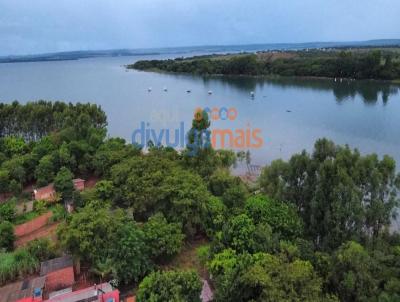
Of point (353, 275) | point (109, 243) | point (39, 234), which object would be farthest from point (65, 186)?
point (353, 275)

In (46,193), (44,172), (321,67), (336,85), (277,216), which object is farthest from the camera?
(321,67)

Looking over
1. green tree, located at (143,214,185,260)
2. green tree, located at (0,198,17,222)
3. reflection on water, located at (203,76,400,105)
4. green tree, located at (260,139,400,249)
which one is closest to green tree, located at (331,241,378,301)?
green tree, located at (260,139,400,249)

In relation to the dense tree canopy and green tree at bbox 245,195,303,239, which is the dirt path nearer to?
green tree at bbox 245,195,303,239

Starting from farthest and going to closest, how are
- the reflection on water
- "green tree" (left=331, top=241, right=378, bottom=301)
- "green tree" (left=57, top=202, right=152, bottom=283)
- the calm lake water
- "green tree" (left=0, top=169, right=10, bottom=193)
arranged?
1. the reflection on water
2. the calm lake water
3. "green tree" (left=0, top=169, right=10, bottom=193)
4. "green tree" (left=57, top=202, right=152, bottom=283)
5. "green tree" (left=331, top=241, right=378, bottom=301)

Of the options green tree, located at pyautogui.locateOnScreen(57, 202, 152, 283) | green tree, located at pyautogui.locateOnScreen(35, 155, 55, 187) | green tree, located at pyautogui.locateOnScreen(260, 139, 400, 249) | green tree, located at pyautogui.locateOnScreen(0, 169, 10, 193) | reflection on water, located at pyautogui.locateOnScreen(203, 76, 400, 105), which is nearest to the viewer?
green tree, located at pyautogui.locateOnScreen(57, 202, 152, 283)

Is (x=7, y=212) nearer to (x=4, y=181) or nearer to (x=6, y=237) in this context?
(x=6, y=237)
